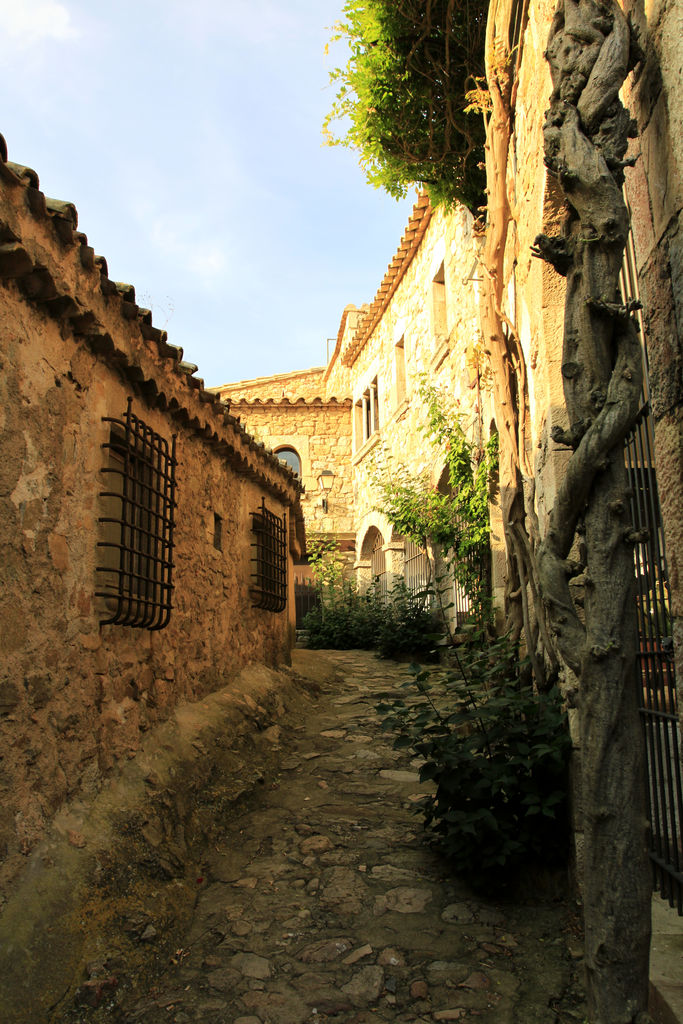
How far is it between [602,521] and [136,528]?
2.22 meters

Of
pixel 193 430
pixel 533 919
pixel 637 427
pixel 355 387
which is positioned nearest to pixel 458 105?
pixel 193 430

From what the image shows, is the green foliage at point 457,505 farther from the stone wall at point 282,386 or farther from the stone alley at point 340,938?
the stone wall at point 282,386

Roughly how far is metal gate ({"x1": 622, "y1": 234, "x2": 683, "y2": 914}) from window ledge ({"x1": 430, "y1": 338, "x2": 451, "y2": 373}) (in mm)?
5969

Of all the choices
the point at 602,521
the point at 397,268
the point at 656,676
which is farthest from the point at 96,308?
the point at 397,268

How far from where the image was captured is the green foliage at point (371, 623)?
9.28 meters

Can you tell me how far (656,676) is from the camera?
8.49 ft

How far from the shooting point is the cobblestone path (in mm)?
2684

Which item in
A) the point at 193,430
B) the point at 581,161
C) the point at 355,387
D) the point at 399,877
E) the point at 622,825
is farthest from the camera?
the point at 355,387

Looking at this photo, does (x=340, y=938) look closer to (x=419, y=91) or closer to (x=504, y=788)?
(x=504, y=788)

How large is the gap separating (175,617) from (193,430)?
3.91 ft

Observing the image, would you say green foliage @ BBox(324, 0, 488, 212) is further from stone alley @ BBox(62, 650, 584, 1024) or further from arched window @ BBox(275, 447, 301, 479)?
arched window @ BBox(275, 447, 301, 479)

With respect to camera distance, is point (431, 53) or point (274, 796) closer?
point (274, 796)

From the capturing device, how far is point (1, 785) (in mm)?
2562

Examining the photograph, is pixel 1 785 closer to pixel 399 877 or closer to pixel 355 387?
pixel 399 877
